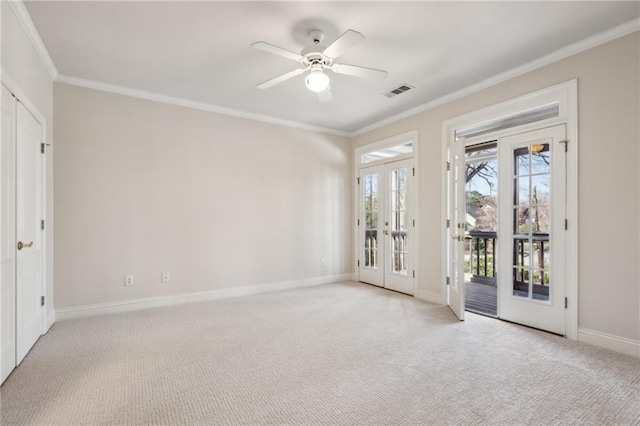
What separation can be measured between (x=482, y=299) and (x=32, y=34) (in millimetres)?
5914

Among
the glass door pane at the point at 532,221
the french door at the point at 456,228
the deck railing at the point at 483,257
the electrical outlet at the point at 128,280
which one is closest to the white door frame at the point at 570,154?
the glass door pane at the point at 532,221

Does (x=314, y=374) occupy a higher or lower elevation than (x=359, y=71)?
lower

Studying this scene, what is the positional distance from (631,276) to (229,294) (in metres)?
4.36

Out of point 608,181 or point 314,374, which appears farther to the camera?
point 608,181

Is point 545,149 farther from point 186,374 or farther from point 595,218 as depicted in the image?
point 186,374

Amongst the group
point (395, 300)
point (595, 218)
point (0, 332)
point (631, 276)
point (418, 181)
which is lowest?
point (395, 300)

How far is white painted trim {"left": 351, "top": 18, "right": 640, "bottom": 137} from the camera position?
261 centimetres

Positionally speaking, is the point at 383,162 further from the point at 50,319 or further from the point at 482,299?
the point at 50,319

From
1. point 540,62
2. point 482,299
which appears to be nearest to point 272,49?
point 540,62

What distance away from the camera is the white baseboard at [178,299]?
3.57 meters

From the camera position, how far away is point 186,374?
7.56 feet

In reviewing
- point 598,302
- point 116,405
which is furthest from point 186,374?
point 598,302

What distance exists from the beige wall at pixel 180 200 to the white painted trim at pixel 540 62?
1954mm

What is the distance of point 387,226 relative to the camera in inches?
199
